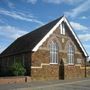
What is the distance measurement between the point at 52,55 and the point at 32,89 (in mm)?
12642

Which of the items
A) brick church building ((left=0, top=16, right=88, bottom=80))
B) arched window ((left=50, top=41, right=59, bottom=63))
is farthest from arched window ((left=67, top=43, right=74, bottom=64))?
arched window ((left=50, top=41, right=59, bottom=63))

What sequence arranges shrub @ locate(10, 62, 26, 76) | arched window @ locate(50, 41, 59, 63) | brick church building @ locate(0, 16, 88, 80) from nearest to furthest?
shrub @ locate(10, 62, 26, 76) → brick church building @ locate(0, 16, 88, 80) → arched window @ locate(50, 41, 59, 63)

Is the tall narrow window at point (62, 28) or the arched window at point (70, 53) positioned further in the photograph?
the arched window at point (70, 53)

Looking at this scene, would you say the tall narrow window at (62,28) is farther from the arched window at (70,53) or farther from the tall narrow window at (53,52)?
the arched window at (70,53)

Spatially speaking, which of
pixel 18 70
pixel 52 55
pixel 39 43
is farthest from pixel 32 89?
pixel 52 55

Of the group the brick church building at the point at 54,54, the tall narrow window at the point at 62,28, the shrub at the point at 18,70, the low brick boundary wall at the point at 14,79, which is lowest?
the low brick boundary wall at the point at 14,79

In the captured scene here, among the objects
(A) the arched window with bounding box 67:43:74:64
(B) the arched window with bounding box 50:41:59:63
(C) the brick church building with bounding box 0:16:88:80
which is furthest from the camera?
(A) the arched window with bounding box 67:43:74:64

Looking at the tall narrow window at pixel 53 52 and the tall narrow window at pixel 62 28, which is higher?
the tall narrow window at pixel 62 28

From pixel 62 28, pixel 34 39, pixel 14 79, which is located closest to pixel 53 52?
pixel 34 39

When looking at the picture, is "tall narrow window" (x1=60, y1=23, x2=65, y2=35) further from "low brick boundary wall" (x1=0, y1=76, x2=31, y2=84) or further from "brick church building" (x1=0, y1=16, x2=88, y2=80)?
"low brick boundary wall" (x1=0, y1=76, x2=31, y2=84)

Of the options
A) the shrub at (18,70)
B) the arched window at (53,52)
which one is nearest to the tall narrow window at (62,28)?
the arched window at (53,52)

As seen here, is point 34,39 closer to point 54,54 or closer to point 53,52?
point 53,52

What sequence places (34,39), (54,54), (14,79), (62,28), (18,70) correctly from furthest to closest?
1. (62,28)
2. (34,39)
3. (54,54)
4. (18,70)
5. (14,79)

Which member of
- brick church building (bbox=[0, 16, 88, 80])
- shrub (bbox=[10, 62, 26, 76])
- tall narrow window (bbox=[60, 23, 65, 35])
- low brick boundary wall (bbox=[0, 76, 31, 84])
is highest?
tall narrow window (bbox=[60, 23, 65, 35])
